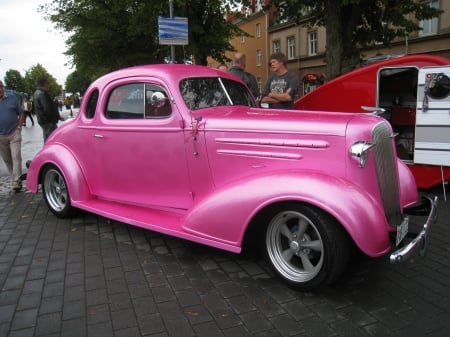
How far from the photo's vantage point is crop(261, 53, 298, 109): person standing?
612cm

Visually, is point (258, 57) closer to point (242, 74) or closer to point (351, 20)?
point (351, 20)

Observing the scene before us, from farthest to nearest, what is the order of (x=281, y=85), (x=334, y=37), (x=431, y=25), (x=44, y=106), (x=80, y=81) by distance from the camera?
1. (x=80, y=81)
2. (x=431, y=25)
3. (x=334, y=37)
4. (x=44, y=106)
5. (x=281, y=85)

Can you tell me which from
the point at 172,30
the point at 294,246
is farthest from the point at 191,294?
the point at 172,30

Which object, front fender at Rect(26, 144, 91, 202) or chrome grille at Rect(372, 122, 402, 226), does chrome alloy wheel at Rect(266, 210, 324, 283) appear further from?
front fender at Rect(26, 144, 91, 202)

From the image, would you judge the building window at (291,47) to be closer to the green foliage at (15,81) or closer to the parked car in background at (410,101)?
the parked car in background at (410,101)

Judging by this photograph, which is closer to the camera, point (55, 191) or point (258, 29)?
point (55, 191)

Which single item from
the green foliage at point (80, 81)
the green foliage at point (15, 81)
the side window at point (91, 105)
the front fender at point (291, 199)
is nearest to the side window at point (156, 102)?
the side window at point (91, 105)

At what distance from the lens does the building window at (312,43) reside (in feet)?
112

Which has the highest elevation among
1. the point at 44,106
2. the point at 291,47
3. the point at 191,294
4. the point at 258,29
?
the point at 258,29

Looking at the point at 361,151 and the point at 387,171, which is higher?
the point at 361,151

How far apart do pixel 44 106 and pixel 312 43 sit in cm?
2984

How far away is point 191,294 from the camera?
334 centimetres

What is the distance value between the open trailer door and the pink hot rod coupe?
6.97ft

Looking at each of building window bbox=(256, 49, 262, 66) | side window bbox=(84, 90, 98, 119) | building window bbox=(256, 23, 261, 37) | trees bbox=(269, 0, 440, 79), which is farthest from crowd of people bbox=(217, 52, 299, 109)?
building window bbox=(256, 23, 261, 37)
